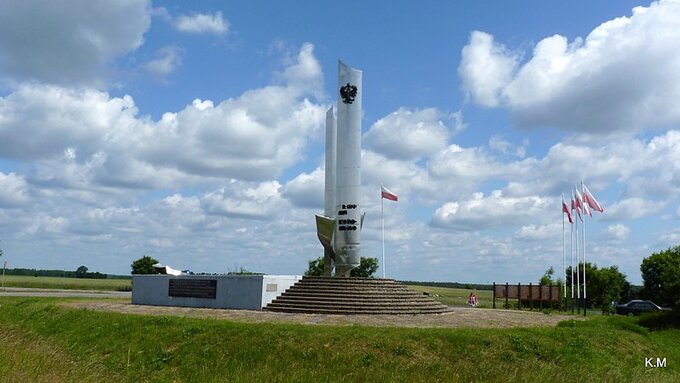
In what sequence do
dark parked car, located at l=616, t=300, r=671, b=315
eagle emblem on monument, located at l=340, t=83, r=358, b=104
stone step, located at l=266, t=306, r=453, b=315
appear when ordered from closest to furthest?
stone step, located at l=266, t=306, r=453, b=315, eagle emblem on monument, located at l=340, t=83, r=358, b=104, dark parked car, located at l=616, t=300, r=671, b=315

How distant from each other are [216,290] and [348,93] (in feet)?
40.6

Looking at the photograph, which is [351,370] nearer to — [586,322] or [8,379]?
[8,379]

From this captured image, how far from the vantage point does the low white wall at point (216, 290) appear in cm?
3036

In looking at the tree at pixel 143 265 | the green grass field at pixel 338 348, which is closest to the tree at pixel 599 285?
the green grass field at pixel 338 348

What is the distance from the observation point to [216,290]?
104 feet

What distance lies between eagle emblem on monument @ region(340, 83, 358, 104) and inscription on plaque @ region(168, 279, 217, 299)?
38.4 ft

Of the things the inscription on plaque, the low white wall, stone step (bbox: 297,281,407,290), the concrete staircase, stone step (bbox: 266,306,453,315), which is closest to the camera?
stone step (bbox: 266,306,453,315)

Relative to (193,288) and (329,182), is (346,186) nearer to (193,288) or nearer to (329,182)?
(329,182)

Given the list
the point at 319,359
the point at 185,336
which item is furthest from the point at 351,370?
the point at 185,336

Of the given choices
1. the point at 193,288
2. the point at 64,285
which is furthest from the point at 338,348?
the point at 64,285

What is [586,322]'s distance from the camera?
2508 cm

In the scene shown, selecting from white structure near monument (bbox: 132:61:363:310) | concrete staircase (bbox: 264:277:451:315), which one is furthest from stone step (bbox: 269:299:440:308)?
white structure near monument (bbox: 132:61:363:310)

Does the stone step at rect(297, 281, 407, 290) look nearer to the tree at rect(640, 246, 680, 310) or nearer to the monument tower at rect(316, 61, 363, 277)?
the monument tower at rect(316, 61, 363, 277)

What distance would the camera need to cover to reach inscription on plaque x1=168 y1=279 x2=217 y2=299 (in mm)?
32000
